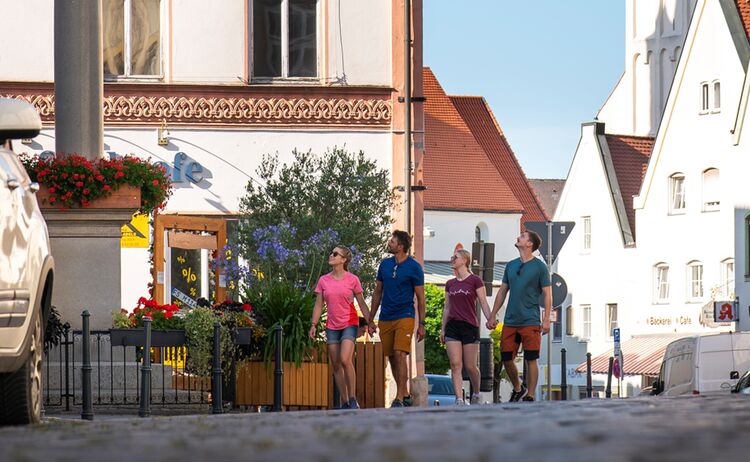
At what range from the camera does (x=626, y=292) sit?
243 ft

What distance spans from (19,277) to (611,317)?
221 ft

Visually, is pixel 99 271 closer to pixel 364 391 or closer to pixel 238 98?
pixel 364 391

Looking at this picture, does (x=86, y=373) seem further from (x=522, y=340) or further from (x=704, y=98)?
(x=704, y=98)

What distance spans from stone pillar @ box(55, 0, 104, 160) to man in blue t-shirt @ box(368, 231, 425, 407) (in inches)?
135

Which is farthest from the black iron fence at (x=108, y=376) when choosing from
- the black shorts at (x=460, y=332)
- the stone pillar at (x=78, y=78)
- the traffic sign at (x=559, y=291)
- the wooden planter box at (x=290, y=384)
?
the traffic sign at (x=559, y=291)

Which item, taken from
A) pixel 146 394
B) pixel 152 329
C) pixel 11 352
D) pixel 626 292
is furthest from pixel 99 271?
pixel 626 292

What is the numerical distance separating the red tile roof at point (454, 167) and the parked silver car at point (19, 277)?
73.2 meters

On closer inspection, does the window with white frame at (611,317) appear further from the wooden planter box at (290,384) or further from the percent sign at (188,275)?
the wooden planter box at (290,384)

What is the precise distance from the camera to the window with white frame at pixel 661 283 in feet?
230

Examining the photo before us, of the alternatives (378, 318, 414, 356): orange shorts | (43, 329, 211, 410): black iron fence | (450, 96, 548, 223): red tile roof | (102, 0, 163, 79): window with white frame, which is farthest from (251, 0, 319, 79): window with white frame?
(450, 96, 548, 223): red tile roof

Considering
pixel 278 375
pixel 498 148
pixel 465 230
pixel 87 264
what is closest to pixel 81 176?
pixel 87 264

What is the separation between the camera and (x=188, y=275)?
3103 cm

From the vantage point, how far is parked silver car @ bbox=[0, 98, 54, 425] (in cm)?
1023

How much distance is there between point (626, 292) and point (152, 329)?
57.0 metres
